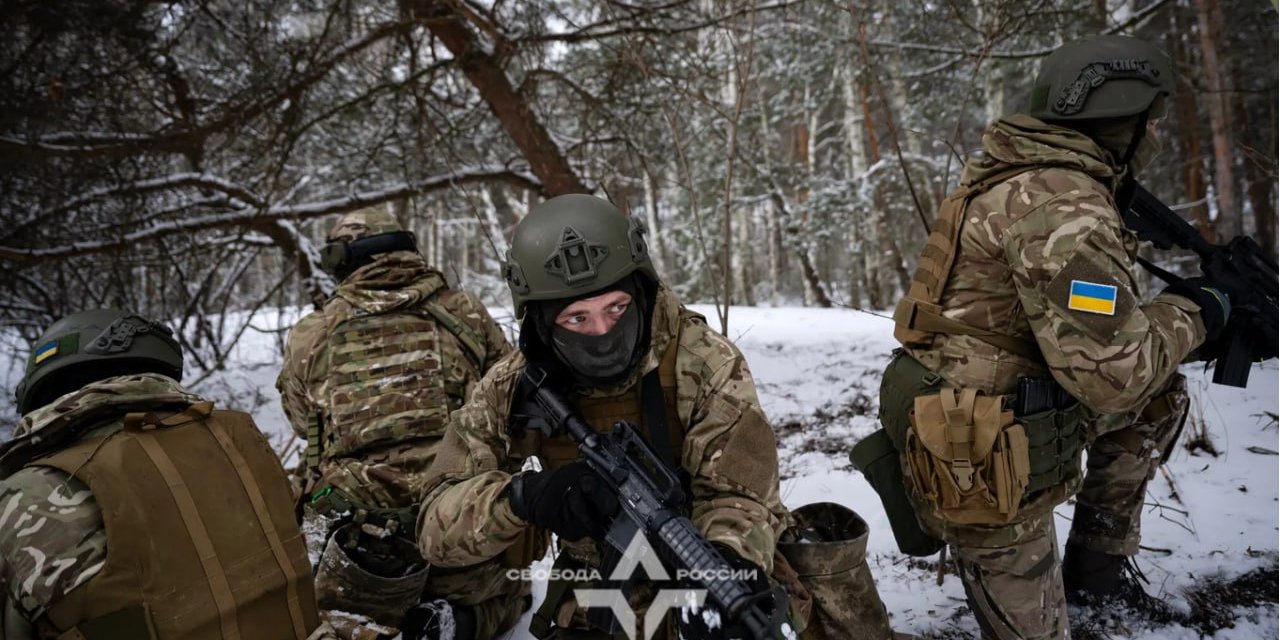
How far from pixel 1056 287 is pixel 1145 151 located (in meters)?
0.82

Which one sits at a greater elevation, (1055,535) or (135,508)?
(135,508)

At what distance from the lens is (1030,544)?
7.22ft

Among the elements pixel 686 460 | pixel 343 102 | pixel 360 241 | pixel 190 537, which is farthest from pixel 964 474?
pixel 343 102

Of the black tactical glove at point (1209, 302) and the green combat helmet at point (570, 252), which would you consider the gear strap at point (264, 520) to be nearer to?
the green combat helmet at point (570, 252)

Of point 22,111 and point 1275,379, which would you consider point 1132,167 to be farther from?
point 22,111

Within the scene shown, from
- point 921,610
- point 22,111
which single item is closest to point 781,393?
point 921,610

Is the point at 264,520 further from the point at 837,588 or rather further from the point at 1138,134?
the point at 1138,134

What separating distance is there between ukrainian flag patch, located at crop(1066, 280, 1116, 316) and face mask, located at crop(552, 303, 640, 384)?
1266 millimetres

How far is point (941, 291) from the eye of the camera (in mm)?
2303

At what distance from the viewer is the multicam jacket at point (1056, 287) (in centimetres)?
194

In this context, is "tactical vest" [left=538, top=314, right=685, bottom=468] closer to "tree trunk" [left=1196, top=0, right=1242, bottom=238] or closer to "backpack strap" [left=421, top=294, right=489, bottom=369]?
"backpack strap" [left=421, top=294, right=489, bottom=369]

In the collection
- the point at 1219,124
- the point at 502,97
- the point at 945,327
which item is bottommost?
the point at 945,327

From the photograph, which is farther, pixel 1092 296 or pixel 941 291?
pixel 941 291

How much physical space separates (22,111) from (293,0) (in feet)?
7.15
